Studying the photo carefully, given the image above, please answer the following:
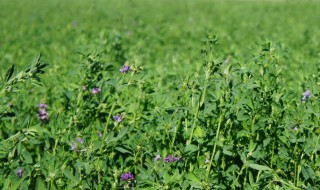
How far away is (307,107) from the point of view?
7.38ft

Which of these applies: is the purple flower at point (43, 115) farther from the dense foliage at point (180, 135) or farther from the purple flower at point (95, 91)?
the purple flower at point (95, 91)

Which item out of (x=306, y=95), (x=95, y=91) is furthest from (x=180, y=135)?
(x=306, y=95)

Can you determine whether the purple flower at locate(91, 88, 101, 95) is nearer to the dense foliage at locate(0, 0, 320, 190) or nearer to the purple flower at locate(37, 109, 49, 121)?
the dense foliage at locate(0, 0, 320, 190)

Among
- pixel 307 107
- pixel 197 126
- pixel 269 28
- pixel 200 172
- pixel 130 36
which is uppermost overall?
pixel 269 28

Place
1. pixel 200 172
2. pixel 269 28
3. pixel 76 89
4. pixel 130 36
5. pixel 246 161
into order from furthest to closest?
pixel 269 28 → pixel 130 36 → pixel 76 89 → pixel 246 161 → pixel 200 172

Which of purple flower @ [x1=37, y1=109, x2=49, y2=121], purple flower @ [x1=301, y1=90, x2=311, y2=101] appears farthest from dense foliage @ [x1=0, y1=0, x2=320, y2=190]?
purple flower @ [x1=37, y1=109, x2=49, y2=121]

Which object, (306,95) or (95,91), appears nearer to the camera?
(306,95)

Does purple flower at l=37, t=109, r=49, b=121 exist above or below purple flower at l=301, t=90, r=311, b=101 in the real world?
below

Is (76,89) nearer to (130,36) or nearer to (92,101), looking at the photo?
(92,101)

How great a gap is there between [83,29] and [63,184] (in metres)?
4.88

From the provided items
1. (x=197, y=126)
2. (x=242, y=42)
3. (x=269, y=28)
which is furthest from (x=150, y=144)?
(x=269, y=28)

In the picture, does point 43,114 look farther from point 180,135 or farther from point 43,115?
point 180,135

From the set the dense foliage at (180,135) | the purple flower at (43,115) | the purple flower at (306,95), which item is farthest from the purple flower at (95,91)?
the purple flower at (306,95)

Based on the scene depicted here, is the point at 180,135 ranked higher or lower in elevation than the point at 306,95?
lower
